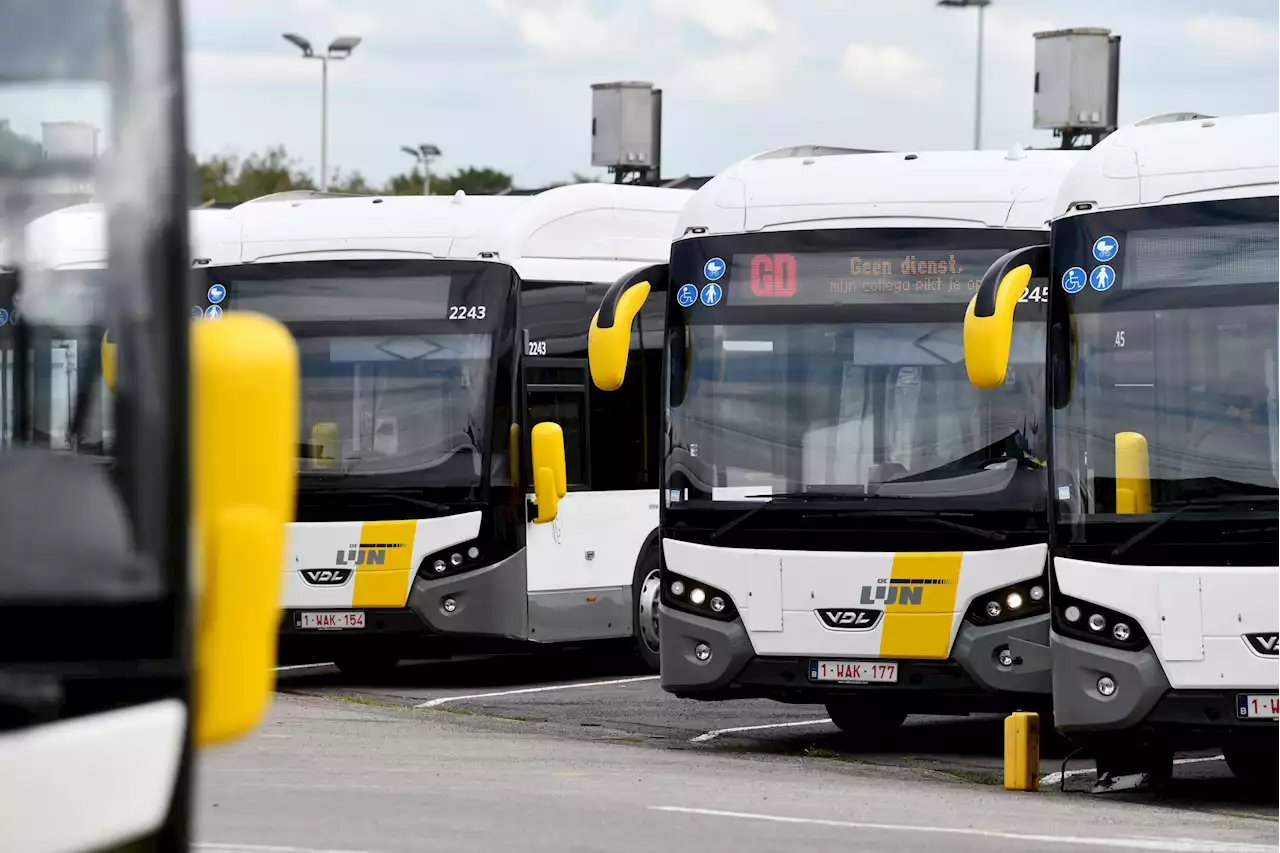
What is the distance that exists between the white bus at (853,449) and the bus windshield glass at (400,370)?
345 cm

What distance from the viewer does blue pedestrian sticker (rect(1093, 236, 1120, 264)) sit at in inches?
451

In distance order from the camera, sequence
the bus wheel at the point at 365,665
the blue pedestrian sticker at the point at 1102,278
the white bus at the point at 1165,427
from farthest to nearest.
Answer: the bus wheel at the point at 365,665 → the blue pedestrian sticker at the point at 1102,278 → the white bus at the point at 1165,427

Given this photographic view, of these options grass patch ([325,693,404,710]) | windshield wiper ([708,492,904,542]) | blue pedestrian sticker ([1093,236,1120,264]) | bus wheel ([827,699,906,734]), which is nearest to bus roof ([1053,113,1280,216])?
blue pedestrian sticker ([1093,236,1120,264])

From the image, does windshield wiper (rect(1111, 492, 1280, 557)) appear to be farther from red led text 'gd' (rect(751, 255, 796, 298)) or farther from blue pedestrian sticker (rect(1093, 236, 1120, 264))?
red led text 'gd' (rect(751, 255, 796, 298))

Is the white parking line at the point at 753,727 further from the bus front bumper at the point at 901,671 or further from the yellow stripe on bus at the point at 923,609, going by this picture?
the yellow stripe on bus at the point at 923,609

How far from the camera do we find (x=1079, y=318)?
37.7ft

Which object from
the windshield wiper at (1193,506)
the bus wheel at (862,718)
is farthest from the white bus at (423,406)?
the windshield wiper at (1193,506)

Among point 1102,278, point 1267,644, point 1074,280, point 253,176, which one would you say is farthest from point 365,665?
point 253,176

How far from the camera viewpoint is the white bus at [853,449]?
1262 cm

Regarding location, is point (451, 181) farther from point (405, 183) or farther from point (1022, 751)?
point (1022, 751)

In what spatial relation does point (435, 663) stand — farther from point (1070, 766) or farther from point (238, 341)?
point (238, 341)

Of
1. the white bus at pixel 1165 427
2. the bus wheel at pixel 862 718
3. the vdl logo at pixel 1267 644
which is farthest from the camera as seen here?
the bus wheel at pixel 862 718

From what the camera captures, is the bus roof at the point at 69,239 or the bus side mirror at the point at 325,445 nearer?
the bus roof at the point at 69,239

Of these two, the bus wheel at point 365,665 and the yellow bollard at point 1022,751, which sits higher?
the yellow bollard at point 1022,751
